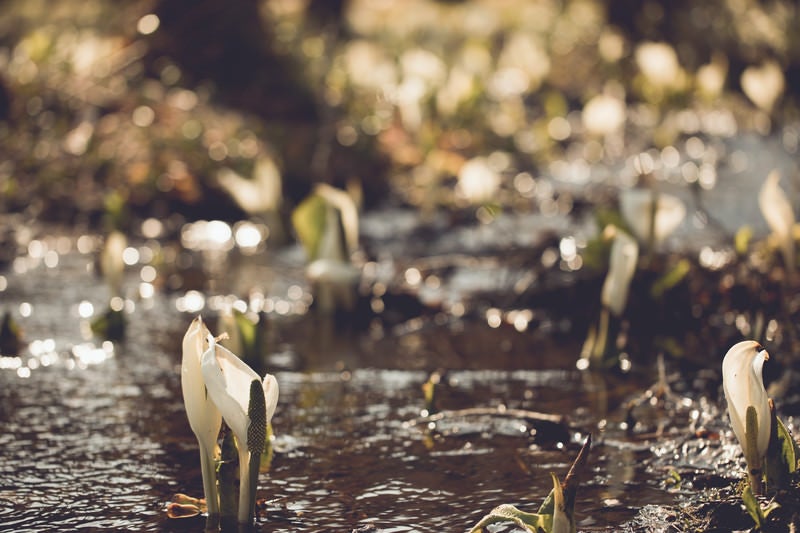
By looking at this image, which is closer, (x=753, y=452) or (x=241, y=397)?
(x=241, y=397)

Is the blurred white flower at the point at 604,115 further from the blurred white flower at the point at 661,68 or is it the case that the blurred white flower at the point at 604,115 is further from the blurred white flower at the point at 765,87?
the blurred white flower at the point at 765,87

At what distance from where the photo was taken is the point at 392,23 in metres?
12.2

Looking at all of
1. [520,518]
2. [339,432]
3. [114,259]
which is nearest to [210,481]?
[520,518]

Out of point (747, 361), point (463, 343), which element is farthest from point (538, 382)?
point (747, 361)

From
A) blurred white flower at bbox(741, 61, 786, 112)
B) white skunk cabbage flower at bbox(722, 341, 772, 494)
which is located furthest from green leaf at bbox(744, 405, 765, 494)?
blurred white flower at bbox(741, 61, 786, 112)

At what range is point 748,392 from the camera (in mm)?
1997

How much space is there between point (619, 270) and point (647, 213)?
59cm

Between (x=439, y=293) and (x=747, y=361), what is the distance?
2.60 metres

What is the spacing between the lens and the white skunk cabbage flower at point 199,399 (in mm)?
1915

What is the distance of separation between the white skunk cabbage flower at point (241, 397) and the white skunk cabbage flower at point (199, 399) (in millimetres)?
41

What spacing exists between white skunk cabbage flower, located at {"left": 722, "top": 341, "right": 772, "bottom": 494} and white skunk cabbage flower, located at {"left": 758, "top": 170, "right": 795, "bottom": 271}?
135cm

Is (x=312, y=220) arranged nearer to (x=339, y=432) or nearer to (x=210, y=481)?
(x=339, y=432)

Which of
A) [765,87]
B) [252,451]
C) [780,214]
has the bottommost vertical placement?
[252,451]

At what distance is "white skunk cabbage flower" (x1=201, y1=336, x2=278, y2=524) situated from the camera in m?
1.85
